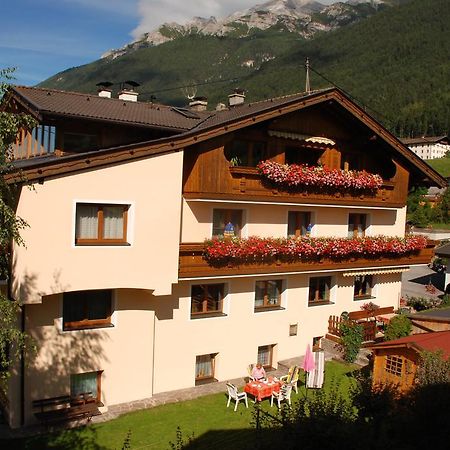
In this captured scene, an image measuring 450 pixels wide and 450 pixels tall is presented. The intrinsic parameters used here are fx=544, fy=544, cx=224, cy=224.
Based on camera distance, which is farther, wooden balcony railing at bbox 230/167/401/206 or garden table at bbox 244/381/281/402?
wooden balcony railing at bbox 230/167/401/206

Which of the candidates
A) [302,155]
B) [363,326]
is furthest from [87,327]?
[363,326]

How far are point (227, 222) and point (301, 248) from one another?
2.88 meters

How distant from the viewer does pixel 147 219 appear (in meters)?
16.4

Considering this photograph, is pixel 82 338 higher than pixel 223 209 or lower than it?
lower

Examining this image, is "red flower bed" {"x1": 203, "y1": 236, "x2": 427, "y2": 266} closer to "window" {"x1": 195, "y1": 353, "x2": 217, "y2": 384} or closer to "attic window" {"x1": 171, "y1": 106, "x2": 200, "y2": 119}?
"window" {"x1": 195, "y1": 353, "x2": 217, "y2": 384}

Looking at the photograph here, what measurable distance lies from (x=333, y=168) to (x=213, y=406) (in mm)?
10304

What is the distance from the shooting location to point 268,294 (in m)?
20.9

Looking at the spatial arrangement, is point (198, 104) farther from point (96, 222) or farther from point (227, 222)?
point (96, 222)

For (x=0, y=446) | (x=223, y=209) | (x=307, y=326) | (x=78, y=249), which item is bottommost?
(x=0, y=446)

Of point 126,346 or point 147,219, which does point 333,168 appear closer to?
point 147,219

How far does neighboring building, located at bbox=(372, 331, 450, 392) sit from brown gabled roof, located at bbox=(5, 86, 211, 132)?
10.1m

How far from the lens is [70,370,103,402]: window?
54.5 feet

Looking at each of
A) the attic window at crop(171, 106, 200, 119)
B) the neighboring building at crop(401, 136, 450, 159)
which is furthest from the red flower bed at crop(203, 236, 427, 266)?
the neighboring building at crop(401, 136, 450, 159)

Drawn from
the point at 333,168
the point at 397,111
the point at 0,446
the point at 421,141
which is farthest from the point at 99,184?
the point at 397,111
